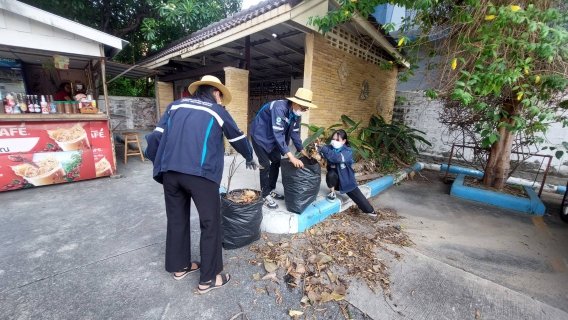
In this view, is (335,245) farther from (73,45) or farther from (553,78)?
(73,45)

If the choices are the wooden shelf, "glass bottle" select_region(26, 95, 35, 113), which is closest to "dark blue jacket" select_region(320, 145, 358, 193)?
the wooden shelf

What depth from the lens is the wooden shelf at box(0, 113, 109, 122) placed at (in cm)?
373

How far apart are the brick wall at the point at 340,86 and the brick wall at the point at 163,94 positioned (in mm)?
7217

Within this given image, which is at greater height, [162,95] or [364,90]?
[364,90]

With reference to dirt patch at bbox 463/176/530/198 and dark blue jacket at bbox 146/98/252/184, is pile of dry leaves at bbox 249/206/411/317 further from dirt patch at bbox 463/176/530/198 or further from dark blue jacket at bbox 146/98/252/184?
dirt patch at bbox 463/176/530/198

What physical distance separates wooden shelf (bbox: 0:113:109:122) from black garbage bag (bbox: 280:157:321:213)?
153 inches

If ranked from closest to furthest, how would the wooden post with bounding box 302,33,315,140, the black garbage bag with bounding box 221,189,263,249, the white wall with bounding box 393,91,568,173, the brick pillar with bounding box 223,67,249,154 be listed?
the black garbage bag with bounding box 221,189,263,249, the wooden post with bounding box 302,33,315,140, the brick pillar with bounding box 223,67,249,154, the white wall with bounding box 393,91,568,173

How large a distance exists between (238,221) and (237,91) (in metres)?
4.75

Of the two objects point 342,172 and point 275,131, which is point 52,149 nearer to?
point 275,131

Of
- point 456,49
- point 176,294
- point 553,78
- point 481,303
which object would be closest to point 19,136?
point 176,294

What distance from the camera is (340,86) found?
639cm

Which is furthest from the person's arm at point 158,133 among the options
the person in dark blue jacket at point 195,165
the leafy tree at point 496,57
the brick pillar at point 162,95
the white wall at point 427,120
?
the brick pillar at point 162,95

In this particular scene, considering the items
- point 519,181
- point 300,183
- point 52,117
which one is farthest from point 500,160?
point 52,117

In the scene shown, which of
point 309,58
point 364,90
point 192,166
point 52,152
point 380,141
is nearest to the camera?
point 192,166
